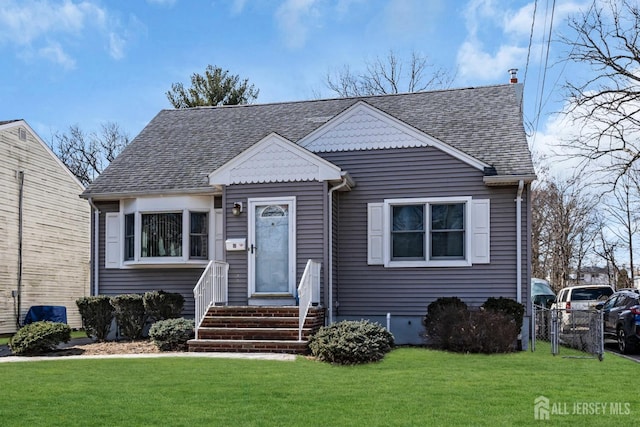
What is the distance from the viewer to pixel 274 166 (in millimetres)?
13953

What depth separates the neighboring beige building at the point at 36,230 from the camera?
841 inches

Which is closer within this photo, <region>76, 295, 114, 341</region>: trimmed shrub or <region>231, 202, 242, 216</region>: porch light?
<region>231, 202, 242, 216</region>: porch light

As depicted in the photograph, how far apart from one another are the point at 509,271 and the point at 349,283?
3451mm

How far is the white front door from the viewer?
13.9 metres

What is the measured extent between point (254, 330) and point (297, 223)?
8.37 ft

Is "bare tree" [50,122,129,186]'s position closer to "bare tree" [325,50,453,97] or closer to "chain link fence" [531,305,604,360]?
"bare tree" [325,50,453,97]

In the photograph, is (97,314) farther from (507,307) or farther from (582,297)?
(582,297)

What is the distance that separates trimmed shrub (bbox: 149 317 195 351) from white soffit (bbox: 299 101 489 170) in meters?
5.06

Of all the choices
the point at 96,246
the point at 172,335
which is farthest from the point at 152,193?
the point at 172,335

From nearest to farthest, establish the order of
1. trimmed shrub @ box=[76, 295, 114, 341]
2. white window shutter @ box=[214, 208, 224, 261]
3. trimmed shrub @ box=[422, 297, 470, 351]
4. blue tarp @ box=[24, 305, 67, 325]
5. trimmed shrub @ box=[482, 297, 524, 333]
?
trimmed shrub @ box=[422, 297, 470, 351]
trimmed shrub @ box=[482, 297, 524, 333]
trimmed shrub @ box=[76, 295, 114, 341]
white window shutter @ box=[214, 208, 224, 261]
blue tarp @ box=[24, 305, 67, 325]

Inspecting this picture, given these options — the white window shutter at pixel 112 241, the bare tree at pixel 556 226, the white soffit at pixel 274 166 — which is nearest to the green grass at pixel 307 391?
the white soffit at pixel 274 166

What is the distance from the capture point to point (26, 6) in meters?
17.6

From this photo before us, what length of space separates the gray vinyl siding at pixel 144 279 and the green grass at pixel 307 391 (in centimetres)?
467

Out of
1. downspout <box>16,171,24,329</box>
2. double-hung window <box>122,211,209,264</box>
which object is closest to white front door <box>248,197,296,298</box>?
double-hung window <box>122,211,209,264</box>
